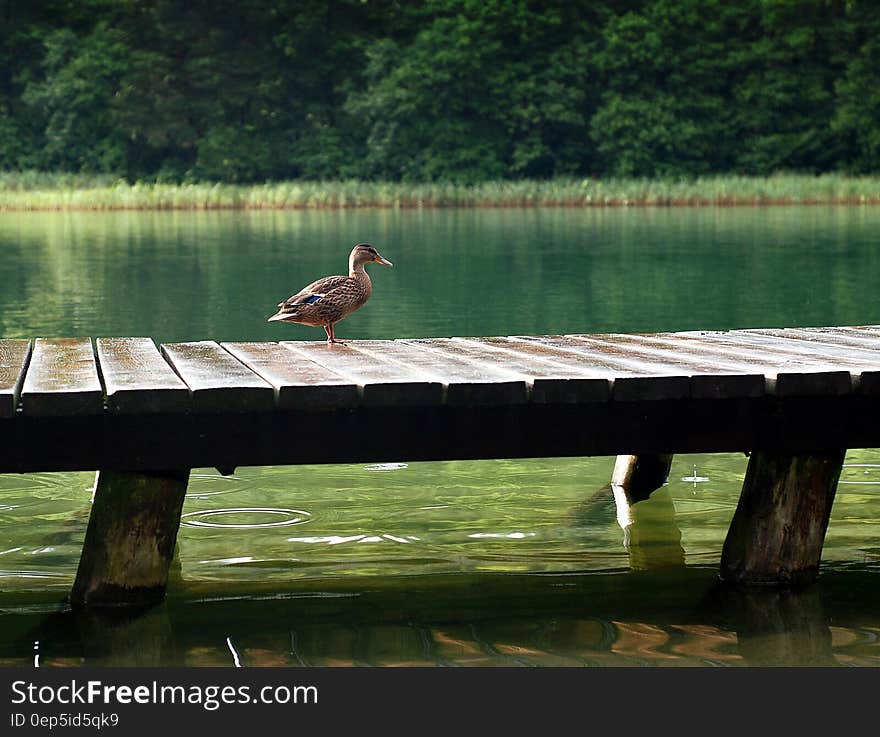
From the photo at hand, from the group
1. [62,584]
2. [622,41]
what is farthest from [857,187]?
[62,584]

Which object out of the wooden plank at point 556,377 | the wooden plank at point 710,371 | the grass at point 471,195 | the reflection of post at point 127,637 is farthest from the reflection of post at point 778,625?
the grass at point 471,195

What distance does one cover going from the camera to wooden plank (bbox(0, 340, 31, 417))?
4289mm

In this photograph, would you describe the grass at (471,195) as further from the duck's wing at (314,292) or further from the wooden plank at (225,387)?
the wooden plank at (225,387)

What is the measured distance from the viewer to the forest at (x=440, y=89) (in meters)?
46.1

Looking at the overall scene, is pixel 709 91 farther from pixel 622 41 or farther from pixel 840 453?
pixel 840 453

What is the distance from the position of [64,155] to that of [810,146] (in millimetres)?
22481

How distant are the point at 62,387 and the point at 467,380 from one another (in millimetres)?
1128

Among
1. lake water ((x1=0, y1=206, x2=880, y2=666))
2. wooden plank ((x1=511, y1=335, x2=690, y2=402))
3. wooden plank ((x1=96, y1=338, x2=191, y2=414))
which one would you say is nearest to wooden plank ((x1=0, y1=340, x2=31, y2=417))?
wooden plank ((x1=96, y1=338, x2=191, y2=414))

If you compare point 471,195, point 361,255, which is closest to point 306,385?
point 361,255

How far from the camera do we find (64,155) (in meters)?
49.5

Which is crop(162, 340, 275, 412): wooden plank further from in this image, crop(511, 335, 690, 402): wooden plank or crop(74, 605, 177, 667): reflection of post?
crop(511, 335, 690, 402): wooden plank

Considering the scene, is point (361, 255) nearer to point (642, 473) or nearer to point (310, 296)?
point (310, 296)

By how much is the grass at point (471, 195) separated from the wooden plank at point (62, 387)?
33229mm

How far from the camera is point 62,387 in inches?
174
